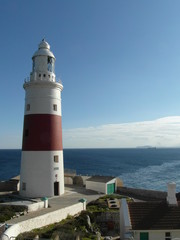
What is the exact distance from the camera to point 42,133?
80.2 ft

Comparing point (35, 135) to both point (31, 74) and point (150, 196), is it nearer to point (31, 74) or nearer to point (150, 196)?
point (31, 74)

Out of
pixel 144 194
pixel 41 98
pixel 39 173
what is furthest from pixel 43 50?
pixel 144 194

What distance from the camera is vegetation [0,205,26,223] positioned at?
52.1 feet

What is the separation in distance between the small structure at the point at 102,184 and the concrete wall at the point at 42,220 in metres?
7.30

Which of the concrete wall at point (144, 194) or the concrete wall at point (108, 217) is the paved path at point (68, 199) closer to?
the concrete wall at point (108, 217)

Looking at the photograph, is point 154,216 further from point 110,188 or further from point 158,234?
point 110,188

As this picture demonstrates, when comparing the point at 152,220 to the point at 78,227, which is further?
the point at 78,227

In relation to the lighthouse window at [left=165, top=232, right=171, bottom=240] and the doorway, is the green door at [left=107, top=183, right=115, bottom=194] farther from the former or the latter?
the lighthouse window at [left=165, top=232, right=171, bottom=240]

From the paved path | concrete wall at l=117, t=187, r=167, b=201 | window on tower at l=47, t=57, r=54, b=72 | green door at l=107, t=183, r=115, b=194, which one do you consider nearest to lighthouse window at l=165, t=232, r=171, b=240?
the paved path

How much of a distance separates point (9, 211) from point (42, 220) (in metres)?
2.34

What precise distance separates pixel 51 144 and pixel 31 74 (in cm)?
722

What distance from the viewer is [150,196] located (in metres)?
28.8

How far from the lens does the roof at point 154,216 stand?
12898 mm

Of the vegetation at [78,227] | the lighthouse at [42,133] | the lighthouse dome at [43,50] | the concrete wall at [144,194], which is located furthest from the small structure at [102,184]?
the lighthouse dome at [43,50]
